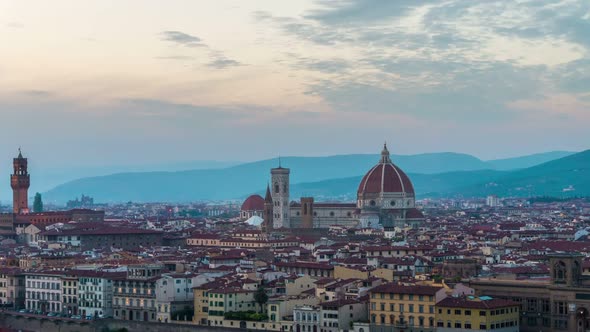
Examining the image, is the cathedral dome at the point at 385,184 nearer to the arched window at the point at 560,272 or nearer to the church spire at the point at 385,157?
the church spire at the point at 385,157

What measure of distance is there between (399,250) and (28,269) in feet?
83.1

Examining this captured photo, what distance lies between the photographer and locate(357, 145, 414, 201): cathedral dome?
470 ft

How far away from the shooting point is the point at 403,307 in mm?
57094

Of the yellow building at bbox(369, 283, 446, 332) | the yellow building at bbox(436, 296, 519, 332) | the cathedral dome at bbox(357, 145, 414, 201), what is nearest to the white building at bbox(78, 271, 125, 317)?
the yellow building at bbox(369, 283, 446, 332)

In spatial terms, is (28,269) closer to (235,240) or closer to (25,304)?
(25,304)

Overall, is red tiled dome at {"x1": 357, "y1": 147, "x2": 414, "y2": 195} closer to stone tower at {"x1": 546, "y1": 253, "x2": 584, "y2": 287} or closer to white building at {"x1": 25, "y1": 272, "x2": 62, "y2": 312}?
white building at {"x1": 25, "y1": 272, "x2": 62, "y2": 312}

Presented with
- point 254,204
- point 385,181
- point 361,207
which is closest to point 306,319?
point 361,207

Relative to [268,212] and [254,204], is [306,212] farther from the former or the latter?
[254,204]

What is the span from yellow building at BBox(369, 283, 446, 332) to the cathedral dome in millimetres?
84743

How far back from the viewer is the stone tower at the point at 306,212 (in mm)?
141250

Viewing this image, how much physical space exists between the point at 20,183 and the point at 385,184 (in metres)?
44.7

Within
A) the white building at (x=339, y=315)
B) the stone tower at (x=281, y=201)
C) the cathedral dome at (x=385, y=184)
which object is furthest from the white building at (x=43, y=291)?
the cathedral dome at (x=385, y=184)

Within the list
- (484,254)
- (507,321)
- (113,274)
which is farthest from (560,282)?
(484,254)

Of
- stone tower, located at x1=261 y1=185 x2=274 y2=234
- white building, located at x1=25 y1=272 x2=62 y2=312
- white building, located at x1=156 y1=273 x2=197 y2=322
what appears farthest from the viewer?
stone tower, located at x1=261 y1=185 x2=274 y2=234
